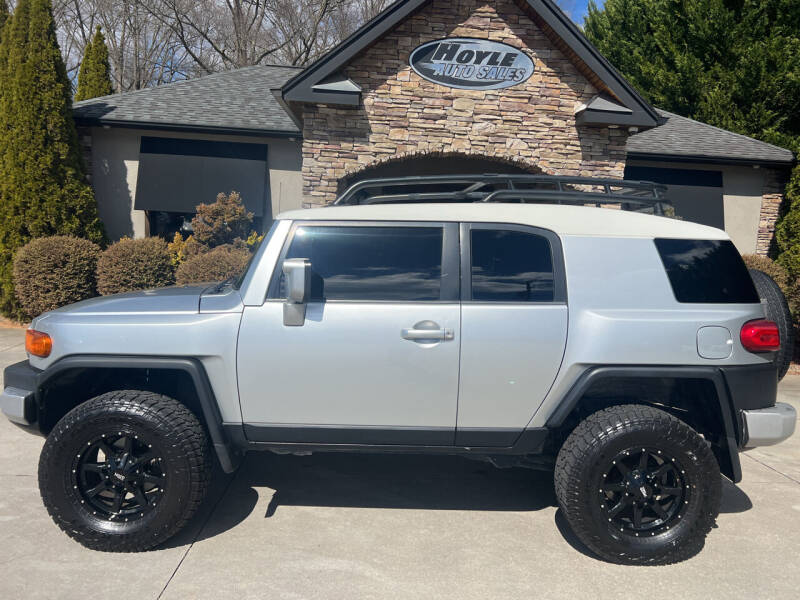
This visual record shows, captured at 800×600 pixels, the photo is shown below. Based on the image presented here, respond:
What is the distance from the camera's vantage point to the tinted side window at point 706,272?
3.38 metres

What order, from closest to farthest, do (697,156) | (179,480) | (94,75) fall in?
(179,480) → (697,156) → (94,75)

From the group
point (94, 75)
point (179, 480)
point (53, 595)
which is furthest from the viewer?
point (94, 75)

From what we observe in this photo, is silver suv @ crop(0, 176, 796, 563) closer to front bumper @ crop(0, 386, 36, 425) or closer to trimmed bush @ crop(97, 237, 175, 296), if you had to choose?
front bumper @ crop(0, 386, 36, 425)

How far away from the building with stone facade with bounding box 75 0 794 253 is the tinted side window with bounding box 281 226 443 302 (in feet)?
21.9

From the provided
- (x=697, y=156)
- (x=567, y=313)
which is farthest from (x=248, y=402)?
(x=697, y=156)

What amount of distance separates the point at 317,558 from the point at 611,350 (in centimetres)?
197

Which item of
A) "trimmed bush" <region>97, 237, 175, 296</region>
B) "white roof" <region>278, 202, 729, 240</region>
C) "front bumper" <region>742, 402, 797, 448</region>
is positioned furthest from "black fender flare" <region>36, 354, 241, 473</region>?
"trimmed bush" <region>97, 237, 175, 296</region>

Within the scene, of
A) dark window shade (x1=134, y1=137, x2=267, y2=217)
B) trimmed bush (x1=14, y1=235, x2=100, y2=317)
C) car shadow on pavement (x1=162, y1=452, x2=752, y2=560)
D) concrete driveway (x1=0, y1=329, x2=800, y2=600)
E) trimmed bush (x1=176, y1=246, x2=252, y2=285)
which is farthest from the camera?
dark window shade (x1=134, y1=137, x2=267, y2=217)

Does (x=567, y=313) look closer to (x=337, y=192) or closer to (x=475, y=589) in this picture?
(x=475, y=589)

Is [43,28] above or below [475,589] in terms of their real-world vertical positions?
above

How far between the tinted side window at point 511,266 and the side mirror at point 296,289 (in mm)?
930

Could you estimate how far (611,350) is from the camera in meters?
3.31

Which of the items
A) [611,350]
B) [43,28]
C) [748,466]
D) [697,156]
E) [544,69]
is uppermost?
[43,28]

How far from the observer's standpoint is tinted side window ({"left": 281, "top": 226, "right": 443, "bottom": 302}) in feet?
11.1
